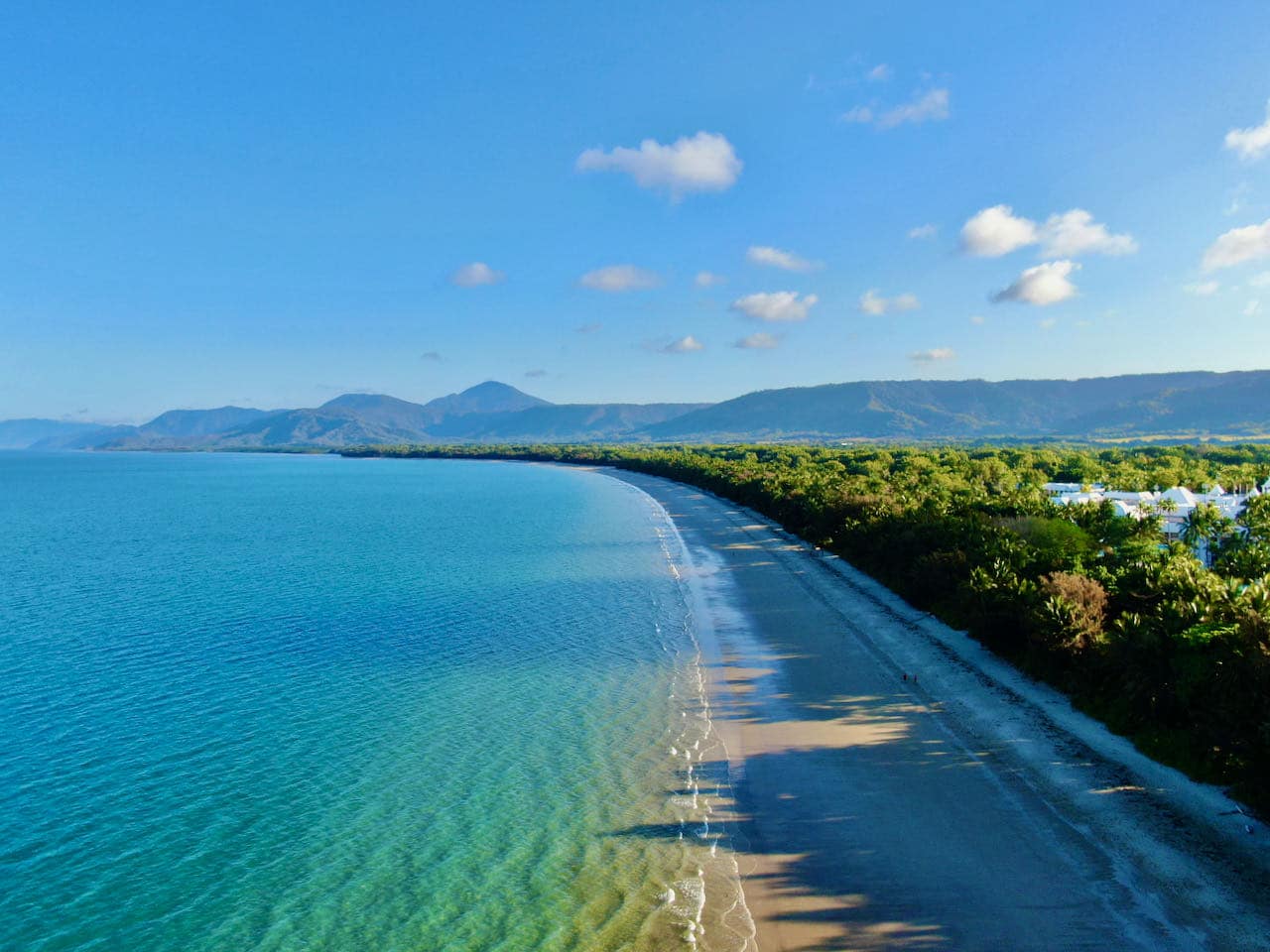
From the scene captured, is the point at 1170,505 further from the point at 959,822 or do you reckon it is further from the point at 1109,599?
the point at 959,822

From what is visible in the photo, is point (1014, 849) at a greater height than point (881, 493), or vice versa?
point (881, 493)

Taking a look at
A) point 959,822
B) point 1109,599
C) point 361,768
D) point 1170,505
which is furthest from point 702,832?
point 1170,505

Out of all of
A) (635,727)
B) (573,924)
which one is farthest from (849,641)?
(573,924)

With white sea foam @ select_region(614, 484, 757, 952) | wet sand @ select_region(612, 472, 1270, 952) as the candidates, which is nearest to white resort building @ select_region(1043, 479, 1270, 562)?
wet sand @ select_region(612, 472, 1270, 952)

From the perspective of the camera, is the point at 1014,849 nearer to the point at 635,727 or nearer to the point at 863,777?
the point at 863,777

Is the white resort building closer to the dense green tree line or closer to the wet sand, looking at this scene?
the dense green tree line

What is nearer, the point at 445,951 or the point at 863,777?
the point at 445,951
